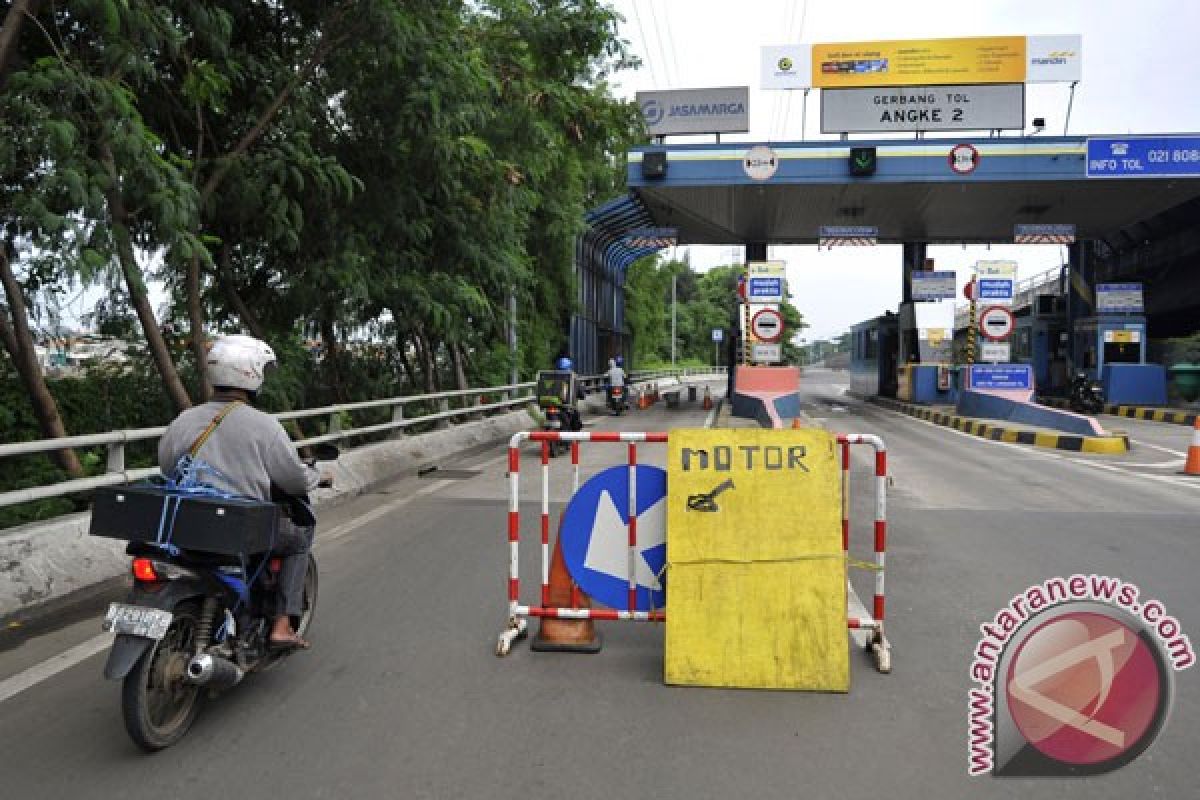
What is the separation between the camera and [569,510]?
4535mm

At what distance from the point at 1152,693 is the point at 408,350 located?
46.1ft

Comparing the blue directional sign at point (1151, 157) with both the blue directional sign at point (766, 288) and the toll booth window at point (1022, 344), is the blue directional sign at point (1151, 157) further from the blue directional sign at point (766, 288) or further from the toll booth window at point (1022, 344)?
the toll booth window at point (1022, 344)

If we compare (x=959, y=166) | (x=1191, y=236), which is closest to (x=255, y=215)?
(x=959, y=166)

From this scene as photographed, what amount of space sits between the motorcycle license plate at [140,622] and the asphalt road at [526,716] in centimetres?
50

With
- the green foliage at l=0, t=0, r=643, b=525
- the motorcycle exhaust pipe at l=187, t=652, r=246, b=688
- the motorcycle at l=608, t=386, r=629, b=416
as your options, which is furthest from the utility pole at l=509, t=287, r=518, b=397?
the motorcycle exhaust pipe at l=187, t=652, r=246, b=688

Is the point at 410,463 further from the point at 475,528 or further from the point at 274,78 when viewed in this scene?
the point at 274,78

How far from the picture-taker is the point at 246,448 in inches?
147

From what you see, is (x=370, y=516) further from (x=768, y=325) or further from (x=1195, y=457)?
(x=768, y=325)

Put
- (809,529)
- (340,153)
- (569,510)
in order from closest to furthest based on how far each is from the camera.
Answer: (809,529)
(569,510)
(340,153)

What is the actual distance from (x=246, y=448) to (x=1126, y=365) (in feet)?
81.8

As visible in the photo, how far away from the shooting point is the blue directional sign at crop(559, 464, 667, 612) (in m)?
4.42

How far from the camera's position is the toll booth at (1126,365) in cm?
2300

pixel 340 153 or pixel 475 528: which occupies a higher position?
pixel 340 153

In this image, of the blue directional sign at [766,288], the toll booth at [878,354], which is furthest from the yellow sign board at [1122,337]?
the blue directional sign at [766,288]
